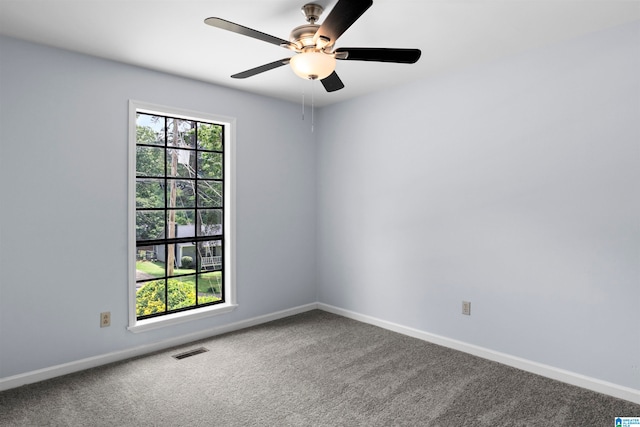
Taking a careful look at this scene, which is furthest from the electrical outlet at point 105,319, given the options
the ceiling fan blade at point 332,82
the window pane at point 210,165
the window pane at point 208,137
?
the ceiling fan blade at point 332,82

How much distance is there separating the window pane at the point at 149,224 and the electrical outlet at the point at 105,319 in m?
0.91

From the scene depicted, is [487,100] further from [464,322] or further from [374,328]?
[374,328]

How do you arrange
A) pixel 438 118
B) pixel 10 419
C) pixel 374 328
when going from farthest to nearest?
pixel 374 328 < pixel 438 118 < pixel 10 419

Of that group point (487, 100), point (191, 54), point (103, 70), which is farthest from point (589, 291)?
point (103, 70)

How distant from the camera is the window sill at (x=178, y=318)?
10.8 feet

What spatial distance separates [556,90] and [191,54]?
2.76 m

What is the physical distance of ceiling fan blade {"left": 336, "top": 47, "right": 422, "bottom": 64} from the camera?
6.91 ft

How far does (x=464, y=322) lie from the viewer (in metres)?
3.36

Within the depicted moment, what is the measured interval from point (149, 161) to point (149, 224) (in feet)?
3.04

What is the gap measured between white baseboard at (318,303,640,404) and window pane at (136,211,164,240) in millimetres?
2474

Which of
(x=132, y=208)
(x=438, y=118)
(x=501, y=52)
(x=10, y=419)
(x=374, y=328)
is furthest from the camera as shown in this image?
(x=374, y=328)

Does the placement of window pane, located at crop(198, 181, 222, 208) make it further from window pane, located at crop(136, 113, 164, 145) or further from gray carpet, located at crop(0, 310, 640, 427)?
gray carpet, located at crop(0, 310, 640, 427)

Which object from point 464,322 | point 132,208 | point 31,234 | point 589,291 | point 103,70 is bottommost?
point 464,322

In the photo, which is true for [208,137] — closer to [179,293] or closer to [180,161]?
[180,161]
